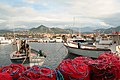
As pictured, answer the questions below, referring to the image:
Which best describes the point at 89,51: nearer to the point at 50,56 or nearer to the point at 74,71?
the point at 50,56

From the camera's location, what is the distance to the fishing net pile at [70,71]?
5.16m

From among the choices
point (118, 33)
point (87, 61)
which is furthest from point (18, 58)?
point (87, 61)

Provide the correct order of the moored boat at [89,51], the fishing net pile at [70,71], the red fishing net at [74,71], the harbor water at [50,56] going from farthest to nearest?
the harbor water at [50,56] < the moored boat at [89,51] < the red fishing net at [74,71] < the fishing net pile at [70,71]

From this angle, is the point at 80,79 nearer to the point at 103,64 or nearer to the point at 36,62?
the point at 103,64

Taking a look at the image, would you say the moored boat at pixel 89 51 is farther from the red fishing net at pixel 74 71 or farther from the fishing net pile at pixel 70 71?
the red fishing net at pixel 74 71

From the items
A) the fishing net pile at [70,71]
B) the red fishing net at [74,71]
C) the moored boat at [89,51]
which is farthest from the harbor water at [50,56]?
the red fishing net at [74,71]

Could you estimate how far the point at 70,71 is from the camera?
17.9ft

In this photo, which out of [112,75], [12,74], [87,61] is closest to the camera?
[12,74]

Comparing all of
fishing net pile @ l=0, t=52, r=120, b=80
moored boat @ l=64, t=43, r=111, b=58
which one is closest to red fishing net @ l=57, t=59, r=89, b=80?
fishing net pile @ l=0, t=52, r=120, b=80

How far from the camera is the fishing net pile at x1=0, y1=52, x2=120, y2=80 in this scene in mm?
5160

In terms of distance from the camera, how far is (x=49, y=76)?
5172mm

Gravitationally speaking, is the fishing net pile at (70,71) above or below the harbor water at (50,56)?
above

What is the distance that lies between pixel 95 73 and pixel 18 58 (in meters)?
19.2

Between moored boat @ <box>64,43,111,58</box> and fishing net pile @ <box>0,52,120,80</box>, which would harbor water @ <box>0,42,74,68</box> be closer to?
moored boat @ <box>64,43,111,58</box>
